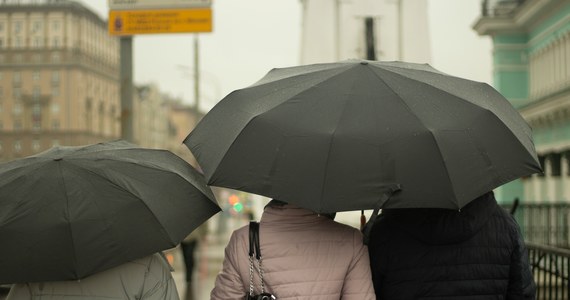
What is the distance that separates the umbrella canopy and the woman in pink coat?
249 mm

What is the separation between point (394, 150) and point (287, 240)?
64 centimetres

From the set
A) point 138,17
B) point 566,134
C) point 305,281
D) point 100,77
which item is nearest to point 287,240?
point 305,281

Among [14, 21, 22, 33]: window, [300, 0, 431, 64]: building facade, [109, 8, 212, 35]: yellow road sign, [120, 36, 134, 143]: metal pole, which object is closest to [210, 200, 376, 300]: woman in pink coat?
[109, 8, 212, 35]: yellow road sign

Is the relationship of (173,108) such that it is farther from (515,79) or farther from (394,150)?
(394,150)

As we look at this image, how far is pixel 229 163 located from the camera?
3.88 metres

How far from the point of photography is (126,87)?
8.99 m

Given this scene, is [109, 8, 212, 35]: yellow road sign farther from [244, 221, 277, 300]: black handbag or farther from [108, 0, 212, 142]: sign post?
[244, 221, 277, 300]: black handbag

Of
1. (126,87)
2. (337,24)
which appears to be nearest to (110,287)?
(126,87)

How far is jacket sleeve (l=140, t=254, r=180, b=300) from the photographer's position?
3.97 meters

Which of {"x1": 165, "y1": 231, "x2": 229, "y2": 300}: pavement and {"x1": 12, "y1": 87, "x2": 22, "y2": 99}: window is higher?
{"x1": 12, "y1": 87, "x2": 22, "y2": 99}: window

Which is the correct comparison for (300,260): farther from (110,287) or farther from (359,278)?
(110,287)

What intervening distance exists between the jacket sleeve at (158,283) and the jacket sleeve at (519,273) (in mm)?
1653

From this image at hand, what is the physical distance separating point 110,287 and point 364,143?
1.36m

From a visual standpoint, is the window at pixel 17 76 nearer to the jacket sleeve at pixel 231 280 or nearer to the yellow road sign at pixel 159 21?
the yellow road sign at pixel 159 21
